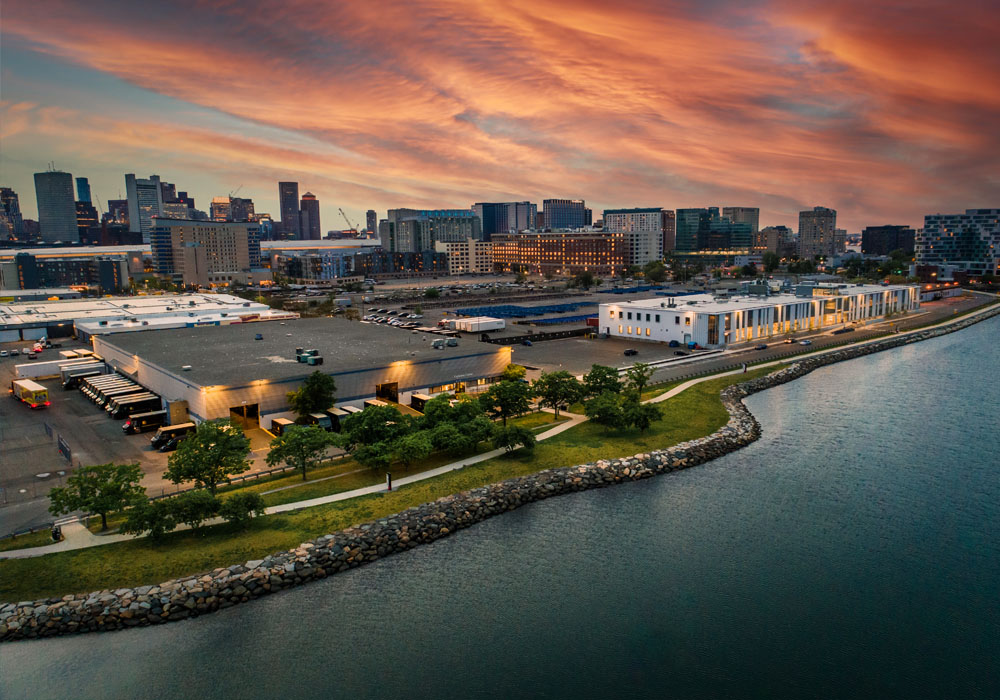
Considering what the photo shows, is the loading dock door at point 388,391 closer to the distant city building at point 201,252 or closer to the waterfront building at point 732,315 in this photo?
the waterfront building at point 732,315

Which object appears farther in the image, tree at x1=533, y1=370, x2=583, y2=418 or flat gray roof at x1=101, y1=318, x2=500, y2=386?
flat gray roof at x1=101, y1=318, x2=500, y2=386

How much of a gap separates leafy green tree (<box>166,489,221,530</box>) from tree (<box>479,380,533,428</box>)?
14.3 m

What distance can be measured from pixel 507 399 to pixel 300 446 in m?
11.1

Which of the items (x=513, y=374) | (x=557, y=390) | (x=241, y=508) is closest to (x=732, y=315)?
(x=513, y=374)

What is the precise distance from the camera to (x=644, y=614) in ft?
65.4

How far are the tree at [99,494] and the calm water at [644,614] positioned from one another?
4681 mm

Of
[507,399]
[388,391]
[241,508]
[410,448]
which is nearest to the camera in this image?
[241,508]

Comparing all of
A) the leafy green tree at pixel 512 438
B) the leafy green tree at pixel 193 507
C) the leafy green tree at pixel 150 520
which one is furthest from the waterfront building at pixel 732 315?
the leafy green tree at pixel 150 520

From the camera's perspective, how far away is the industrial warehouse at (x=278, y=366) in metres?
33.9

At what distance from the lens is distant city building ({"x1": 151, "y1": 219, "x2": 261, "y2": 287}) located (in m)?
160

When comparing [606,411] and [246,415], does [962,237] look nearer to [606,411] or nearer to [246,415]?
[606,411]

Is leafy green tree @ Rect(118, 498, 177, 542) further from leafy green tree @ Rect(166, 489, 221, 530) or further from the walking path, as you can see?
the walking path

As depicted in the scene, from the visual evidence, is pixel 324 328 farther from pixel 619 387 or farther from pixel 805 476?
pixel 805 476

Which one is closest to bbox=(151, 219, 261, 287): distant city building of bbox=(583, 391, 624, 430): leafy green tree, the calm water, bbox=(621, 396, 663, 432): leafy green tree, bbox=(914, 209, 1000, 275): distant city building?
bbox=(583, 391, 624, 430): leafy green tree
